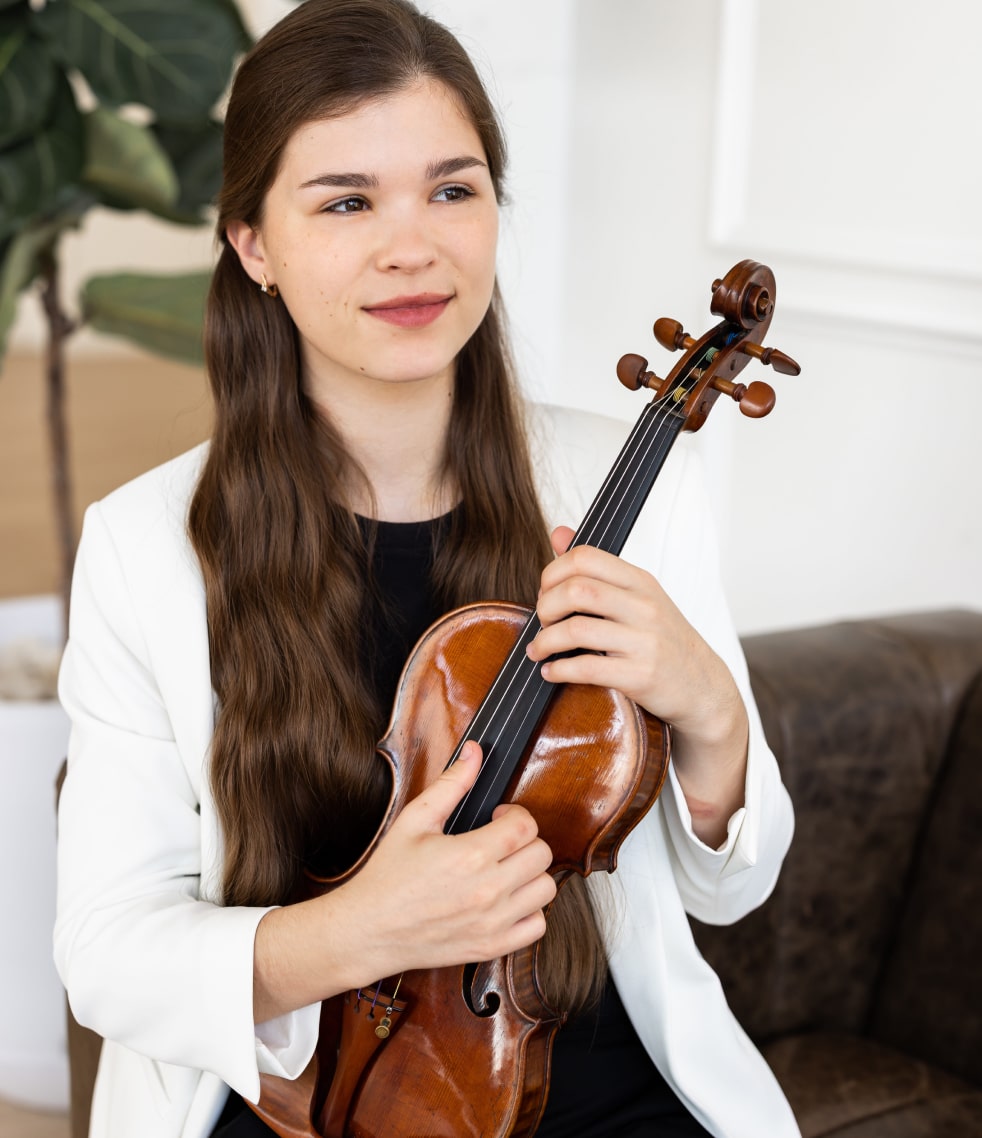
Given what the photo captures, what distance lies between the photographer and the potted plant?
5.93ft

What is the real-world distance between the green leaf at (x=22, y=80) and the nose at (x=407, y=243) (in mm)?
855

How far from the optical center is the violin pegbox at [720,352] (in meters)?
1.05

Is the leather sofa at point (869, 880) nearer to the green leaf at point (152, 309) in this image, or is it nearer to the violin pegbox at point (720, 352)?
the violin pegbox at point (720, 352)

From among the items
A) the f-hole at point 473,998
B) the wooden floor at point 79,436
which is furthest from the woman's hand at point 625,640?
the wooden floor at point 79,436

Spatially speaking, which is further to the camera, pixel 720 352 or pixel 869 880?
pixel 869 880

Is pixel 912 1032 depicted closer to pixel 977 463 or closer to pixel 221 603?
pixel 977 463

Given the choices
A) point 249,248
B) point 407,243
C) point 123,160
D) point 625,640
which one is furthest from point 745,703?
point 123,160

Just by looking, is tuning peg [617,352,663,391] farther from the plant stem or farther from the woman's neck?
the plant stem

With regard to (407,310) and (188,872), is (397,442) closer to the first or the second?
(407,310)

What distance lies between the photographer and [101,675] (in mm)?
1233

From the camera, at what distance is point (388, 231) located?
3.74ft

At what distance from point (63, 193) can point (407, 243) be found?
1.12m

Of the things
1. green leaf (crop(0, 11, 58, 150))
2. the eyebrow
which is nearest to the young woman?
the eyebrow

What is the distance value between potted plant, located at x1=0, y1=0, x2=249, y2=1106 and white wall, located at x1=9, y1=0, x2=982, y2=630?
471mm
